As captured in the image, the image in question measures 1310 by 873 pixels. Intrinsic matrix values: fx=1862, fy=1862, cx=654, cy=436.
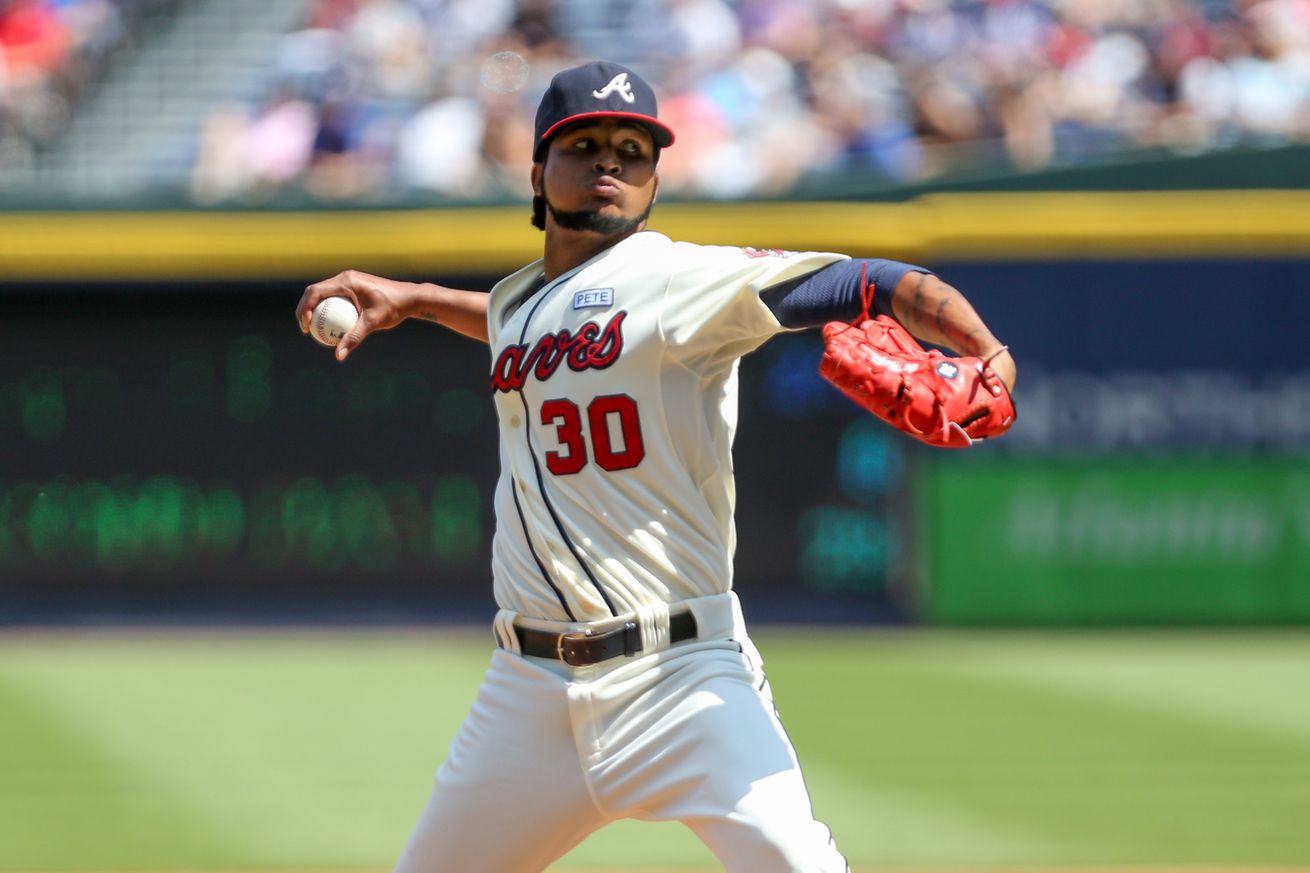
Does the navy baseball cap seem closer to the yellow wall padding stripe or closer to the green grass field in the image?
the green grass field

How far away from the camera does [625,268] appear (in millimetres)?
3246

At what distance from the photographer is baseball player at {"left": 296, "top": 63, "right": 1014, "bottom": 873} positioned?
119 inches

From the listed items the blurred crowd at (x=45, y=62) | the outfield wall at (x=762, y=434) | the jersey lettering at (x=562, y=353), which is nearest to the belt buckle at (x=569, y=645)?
the jersey lettering at (x=562, y=353)

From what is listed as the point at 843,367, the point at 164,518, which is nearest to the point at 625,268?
the point at 843,367

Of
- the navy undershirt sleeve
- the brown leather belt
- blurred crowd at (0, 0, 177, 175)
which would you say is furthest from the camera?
blurred crowd at (0, 0, 177, 175)

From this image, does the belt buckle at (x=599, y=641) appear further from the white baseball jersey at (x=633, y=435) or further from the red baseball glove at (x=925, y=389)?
the red baseball glove at (x=925, y=389)

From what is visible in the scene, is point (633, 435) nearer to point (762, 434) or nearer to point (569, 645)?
point (569, 645)

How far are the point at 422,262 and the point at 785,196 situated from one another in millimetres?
2118

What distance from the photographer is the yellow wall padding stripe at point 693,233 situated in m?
10.4

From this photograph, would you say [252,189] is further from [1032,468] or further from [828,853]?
[828,853]

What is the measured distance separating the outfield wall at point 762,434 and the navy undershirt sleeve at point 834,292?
749 cm

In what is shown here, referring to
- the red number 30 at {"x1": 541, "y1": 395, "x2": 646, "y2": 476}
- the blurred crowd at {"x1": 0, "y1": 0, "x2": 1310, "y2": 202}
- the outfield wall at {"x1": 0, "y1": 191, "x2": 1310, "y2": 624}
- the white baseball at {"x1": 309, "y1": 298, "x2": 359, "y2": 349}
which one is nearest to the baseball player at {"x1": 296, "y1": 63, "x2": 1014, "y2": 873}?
the red number 30 at {"x1": 541, "y1": 395, "x2": 646, "y2": 476}

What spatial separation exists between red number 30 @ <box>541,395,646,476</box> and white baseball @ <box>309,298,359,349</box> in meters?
0.57

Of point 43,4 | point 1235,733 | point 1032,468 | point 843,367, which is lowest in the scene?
point 1235,733
